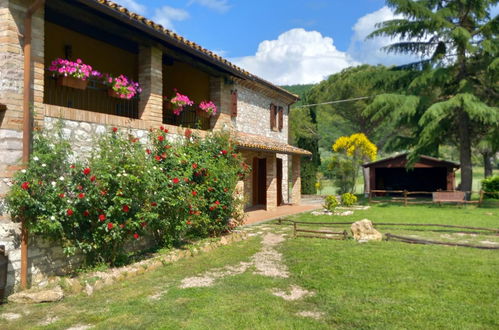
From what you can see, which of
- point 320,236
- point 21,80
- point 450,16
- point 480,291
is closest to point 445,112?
point 450,16

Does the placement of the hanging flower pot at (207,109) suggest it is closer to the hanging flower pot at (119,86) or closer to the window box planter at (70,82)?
the hanging flower pot at (119,86)

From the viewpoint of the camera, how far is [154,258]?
6844 mm

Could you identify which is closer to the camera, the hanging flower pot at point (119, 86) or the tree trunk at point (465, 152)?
the hanging flower pot at point (119, 86)

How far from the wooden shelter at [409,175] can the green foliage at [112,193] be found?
17.1 meters

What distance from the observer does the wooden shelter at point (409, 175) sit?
22.4 m

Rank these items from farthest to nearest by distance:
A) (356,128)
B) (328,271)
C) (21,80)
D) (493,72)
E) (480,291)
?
(356,128), (493,72), (328,271), (21,80), (480,291)

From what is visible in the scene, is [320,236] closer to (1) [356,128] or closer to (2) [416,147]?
(2) [416,147]

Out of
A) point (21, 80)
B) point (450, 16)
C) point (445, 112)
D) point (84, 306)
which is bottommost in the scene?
point (84, 306)

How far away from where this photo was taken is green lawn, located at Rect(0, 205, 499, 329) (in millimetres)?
4133

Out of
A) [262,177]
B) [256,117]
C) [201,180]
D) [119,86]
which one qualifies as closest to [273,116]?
[256,117]

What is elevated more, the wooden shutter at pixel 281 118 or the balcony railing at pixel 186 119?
the wooden shutter at pixel 281 118

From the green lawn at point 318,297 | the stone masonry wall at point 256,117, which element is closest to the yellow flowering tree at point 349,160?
the stone masonry wall at point 256,117

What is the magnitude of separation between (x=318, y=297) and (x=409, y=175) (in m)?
22.7

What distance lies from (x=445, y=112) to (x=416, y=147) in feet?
8.08
